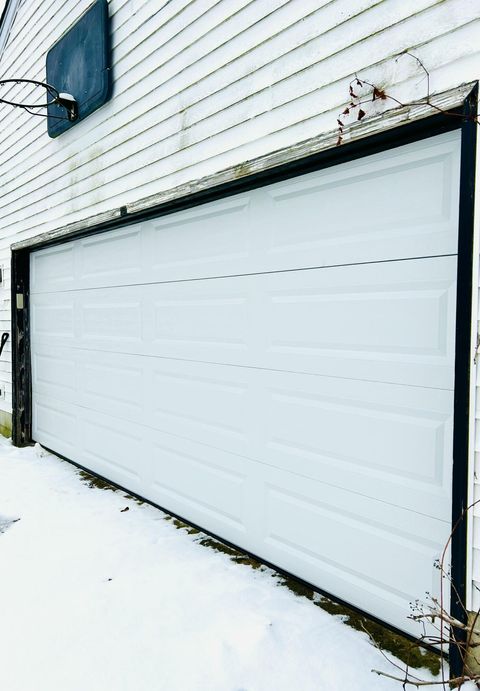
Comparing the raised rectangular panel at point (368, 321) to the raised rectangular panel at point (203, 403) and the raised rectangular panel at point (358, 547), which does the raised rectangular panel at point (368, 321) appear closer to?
the raised rectangular panel at point (203, 403)

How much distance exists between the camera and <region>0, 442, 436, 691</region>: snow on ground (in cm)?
234

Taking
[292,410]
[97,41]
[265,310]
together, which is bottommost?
[292,410]

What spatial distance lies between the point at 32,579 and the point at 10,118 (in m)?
5.77

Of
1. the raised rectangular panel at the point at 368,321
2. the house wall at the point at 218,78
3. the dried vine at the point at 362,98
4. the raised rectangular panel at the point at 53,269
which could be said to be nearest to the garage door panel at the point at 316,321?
the raised rectangular panel at the point at 368,321

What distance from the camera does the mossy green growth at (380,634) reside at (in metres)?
2.41

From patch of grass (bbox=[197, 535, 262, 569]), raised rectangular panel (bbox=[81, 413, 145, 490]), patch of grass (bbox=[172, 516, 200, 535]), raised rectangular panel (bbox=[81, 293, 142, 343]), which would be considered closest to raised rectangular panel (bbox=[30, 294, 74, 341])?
raised rectangular panel (bbox=[81, 293, 142, 343])

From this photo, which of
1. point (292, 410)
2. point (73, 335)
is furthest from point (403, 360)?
point (73, 335)

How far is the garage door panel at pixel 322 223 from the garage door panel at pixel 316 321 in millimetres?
92

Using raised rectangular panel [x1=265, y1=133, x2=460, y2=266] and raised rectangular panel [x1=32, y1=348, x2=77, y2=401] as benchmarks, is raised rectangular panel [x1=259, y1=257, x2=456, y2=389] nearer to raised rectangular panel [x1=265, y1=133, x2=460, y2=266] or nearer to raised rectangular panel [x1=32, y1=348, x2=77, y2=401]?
raised rectangular panel [x1=265, y1=133, x2=460, y2=266]

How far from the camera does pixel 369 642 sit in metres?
2.57

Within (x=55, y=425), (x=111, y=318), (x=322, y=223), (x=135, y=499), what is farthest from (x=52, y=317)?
(x=322, y=223)

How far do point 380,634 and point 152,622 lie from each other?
1.21 m

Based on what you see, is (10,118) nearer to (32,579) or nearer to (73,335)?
(73,335)

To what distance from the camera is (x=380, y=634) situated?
8.66 ft
